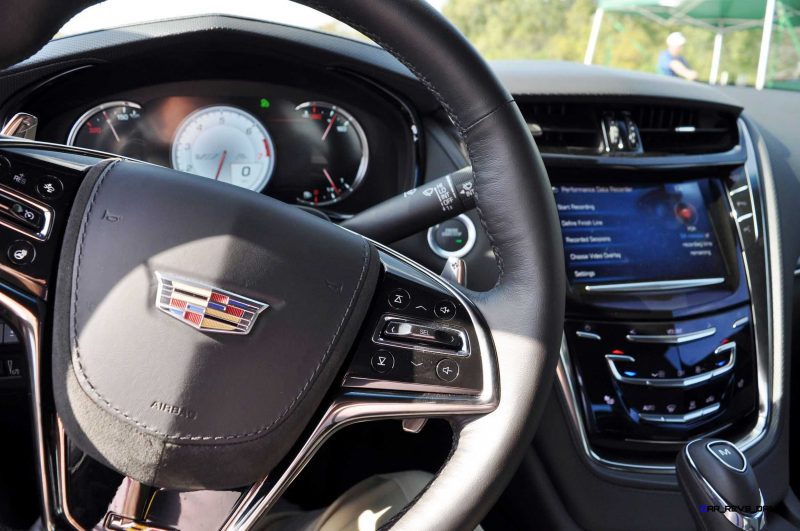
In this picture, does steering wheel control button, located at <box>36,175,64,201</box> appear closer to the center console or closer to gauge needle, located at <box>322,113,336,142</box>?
gauge needle, located at <box>322,113,336,142</box>

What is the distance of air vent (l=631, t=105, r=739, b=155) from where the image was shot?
6.62ft

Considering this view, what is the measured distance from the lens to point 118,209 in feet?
3.39

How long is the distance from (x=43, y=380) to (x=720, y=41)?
796cm

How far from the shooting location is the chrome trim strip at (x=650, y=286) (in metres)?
1.84

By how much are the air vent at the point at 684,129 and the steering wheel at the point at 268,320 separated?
1.10m

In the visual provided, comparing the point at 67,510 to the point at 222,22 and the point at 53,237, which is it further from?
the point at 222,22

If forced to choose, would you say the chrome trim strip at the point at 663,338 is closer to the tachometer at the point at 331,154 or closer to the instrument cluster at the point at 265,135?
the instrument cluster at the point at 265,135

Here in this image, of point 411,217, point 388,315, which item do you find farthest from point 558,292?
point 411,217

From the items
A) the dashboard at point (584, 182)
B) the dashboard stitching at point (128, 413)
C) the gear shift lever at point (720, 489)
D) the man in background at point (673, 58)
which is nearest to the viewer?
the dashboard stitching at point (128, 413)

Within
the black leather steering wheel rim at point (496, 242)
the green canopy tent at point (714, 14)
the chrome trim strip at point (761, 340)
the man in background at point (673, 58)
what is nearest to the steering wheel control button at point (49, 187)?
the black leather steering wheel rim at point (496, 242)

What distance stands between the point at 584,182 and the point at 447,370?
1.03 m

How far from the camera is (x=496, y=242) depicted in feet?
3.48

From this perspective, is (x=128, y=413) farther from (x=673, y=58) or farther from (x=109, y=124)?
(x=673, y=58)

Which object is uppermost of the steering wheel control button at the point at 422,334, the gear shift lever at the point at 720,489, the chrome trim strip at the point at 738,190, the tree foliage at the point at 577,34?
the steering wheel control button at the point at 422,334
